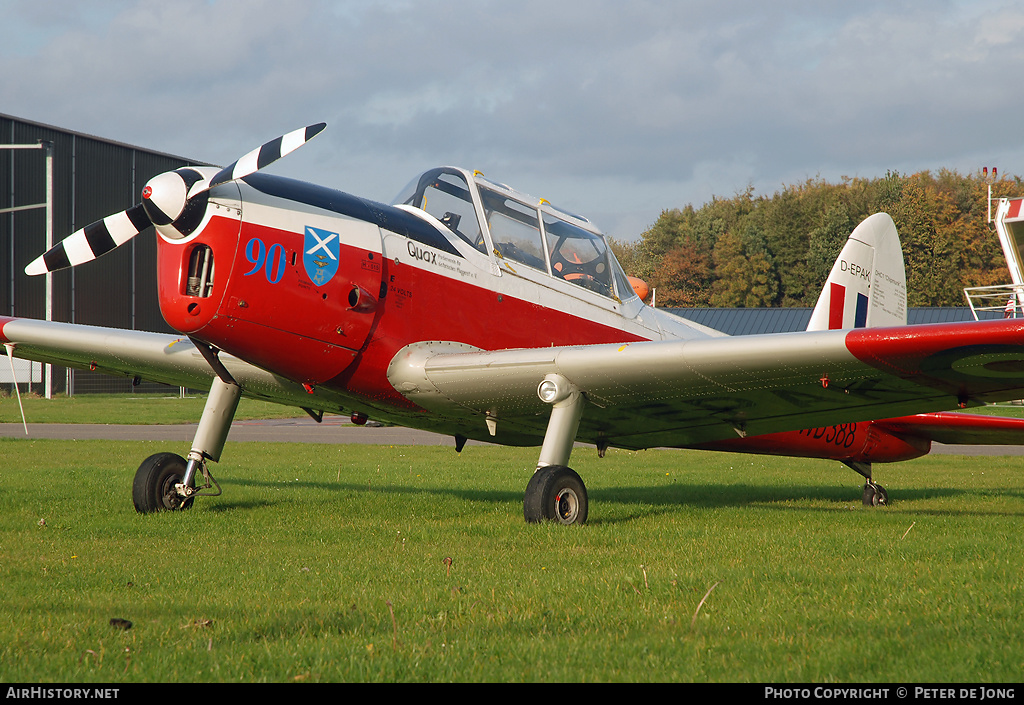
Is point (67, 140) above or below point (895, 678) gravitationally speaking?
above

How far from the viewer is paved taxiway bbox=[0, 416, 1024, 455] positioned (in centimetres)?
1864

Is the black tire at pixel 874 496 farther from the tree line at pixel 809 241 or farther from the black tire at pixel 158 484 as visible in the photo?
the tree line at pixel 809 241

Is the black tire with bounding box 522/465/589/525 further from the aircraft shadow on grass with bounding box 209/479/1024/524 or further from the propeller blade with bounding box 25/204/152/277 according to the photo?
the propeller blade with bounding box 25/204/152/277

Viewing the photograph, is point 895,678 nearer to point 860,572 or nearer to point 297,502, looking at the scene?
point 860,572

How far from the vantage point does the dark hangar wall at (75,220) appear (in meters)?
35.6

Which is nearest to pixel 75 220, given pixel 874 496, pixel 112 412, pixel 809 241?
pixel 112 412

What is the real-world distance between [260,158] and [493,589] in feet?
11.7

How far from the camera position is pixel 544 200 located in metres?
8.00

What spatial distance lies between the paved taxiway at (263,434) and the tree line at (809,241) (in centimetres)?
3776

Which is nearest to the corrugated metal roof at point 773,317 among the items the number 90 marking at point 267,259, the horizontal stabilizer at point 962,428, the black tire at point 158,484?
the horizontal stabilizer at point 962,428

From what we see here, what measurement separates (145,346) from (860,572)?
21.4 feet

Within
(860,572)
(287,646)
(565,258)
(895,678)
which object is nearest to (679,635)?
(895,678)

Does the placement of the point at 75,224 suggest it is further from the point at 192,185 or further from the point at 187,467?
the point at 192,185

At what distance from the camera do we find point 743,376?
259 inches
